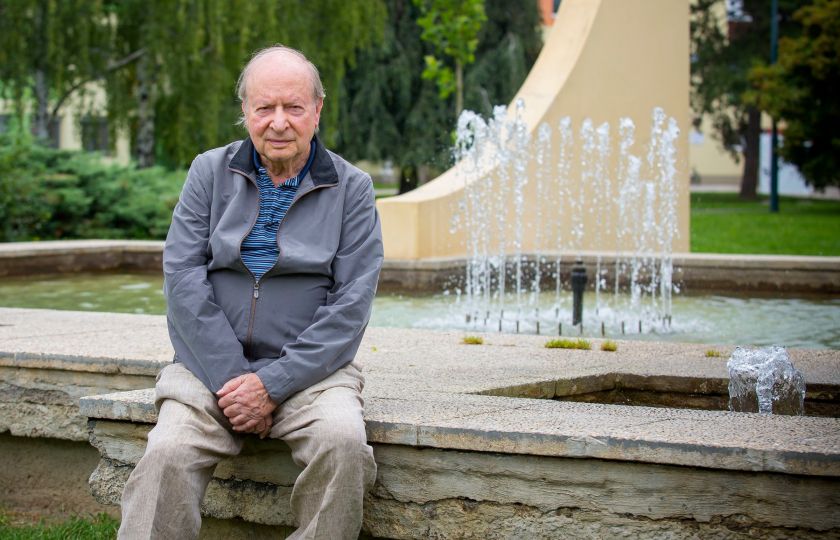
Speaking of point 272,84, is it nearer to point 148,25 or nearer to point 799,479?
point 799,479

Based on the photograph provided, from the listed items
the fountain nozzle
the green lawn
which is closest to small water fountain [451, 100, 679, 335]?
the fountain nozzle

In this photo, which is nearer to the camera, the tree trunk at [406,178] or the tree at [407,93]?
the tree at [407,93]

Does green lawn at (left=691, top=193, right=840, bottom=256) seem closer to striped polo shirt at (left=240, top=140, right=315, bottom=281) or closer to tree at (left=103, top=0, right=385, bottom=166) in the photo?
tree at (left=103, top=0, right=385, bottom=166)

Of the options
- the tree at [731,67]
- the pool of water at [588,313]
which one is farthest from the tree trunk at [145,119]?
the tree at [731,67]

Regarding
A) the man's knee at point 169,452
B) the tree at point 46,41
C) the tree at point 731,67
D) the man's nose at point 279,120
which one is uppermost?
the tree at point 731,67

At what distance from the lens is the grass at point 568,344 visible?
17.2 ft

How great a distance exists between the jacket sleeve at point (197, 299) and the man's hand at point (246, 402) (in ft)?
0.14

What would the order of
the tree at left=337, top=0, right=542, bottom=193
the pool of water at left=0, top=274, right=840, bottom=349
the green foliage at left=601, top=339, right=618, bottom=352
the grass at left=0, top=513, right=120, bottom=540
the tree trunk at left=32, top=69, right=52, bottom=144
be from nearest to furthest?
the grass at left=0, top=513, right=120, bottom=540 → the green foliage at left=601, top=339, right=618, bottom=352 → the pool of water at left=0, top=274, right=840, bottom=349 → the tree trunk at left=32, top=69, right=52, bottom=144 → the tree at left=337, top=0, right=542, bottom=193

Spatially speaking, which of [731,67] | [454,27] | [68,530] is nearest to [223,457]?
[68,530]

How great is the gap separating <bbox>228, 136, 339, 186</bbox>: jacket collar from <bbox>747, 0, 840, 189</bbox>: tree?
85.2 ft

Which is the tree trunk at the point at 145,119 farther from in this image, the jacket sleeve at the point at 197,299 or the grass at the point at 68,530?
the jacket sleeve at the point at 197,299

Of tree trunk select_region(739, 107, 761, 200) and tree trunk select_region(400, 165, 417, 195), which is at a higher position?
tree trunk select_region(739, 107, 761, 200)

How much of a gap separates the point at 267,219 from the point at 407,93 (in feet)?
84.0

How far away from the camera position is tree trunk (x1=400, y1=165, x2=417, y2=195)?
29992mm
